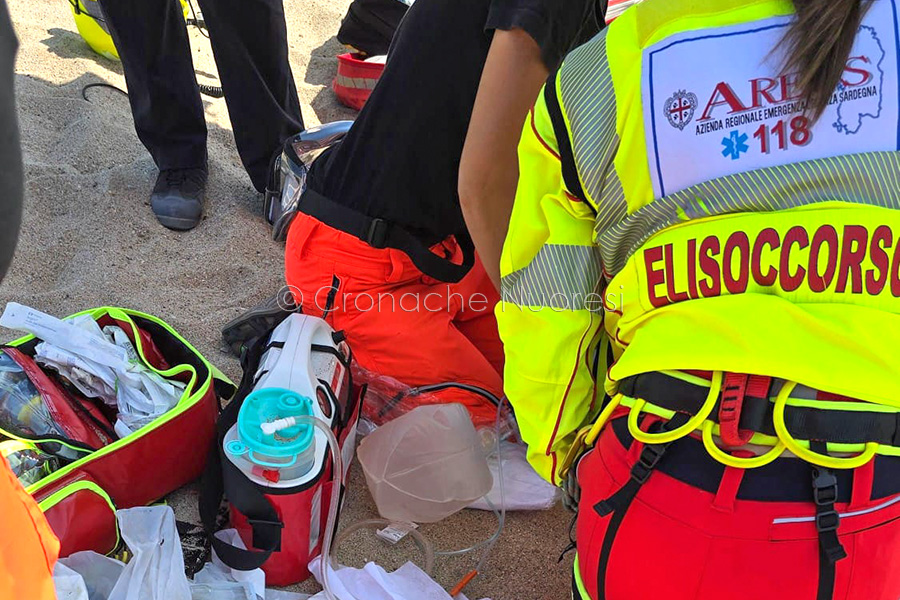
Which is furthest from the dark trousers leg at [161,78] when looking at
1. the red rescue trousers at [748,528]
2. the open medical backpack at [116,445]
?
the red rescue trousers at [748,528]

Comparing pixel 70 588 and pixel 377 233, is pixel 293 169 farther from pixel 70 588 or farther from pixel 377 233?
pixel 70 588

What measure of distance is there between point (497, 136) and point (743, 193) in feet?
1.74

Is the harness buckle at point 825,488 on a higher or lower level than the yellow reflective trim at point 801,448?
lower

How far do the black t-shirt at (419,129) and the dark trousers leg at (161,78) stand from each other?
30.5 inches

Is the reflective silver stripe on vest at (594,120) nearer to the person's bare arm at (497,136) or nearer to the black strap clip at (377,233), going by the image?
the person's bare arm at (497,136)

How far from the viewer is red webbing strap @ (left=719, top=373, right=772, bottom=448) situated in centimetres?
90

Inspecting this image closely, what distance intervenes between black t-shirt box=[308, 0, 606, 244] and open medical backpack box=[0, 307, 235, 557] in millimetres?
504

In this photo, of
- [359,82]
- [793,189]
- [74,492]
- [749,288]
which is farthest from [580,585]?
[359,82]

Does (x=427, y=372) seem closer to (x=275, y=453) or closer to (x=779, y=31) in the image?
(x=275, y=453)

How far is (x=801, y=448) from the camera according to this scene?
0.89 metres

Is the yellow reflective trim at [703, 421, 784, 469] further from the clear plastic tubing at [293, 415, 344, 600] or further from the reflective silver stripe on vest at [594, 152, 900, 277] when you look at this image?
the clear plastic tubing at [293, 415, 344, 600]

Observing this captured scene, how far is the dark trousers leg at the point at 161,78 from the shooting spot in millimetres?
2236

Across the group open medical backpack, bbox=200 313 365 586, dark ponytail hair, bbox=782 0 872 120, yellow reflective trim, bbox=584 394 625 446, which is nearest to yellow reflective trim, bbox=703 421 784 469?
yellow reflective trim, bbox=584 394 625 446

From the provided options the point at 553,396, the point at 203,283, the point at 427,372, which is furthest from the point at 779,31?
the point at 203,283
